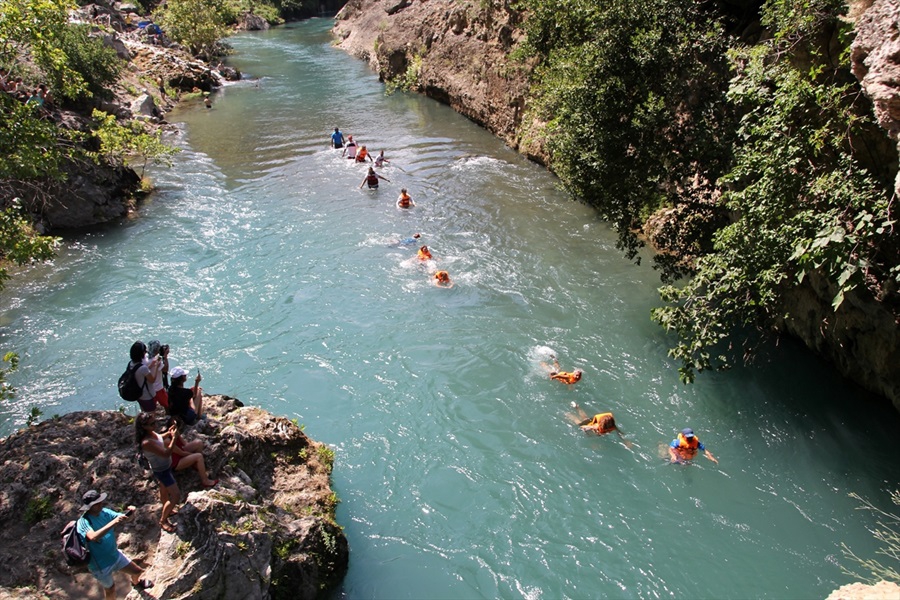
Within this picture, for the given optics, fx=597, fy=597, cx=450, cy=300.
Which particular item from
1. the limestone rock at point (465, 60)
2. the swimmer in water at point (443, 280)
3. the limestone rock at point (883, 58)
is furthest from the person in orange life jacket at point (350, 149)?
the limestone rock at point (883, 58)

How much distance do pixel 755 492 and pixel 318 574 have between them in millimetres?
7619

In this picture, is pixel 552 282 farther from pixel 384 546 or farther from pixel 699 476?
pixel 384 546

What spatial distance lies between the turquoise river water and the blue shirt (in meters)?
3.36

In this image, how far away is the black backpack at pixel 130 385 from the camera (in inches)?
341

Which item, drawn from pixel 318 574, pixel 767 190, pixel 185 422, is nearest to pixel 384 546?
pixel 318 574

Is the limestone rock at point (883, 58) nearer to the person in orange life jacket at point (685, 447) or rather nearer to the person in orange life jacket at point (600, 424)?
the person in orange life jacket at point (685, 447)

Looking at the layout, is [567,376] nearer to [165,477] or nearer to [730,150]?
[730,150]

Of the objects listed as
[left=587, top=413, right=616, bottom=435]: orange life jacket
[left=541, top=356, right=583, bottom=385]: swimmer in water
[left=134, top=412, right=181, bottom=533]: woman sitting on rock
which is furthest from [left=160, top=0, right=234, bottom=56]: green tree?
[left=134, top=412, right=181, bottom=533]: woman sitting on rock

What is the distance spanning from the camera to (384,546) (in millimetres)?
9594

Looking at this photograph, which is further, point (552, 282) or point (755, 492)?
point (552, 282)

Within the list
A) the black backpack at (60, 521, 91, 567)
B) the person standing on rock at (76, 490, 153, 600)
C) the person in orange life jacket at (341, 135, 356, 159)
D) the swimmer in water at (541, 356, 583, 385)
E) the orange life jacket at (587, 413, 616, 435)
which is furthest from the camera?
the person in orange life jacket at (341, 135, 356, 159)

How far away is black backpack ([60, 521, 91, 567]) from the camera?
662cm

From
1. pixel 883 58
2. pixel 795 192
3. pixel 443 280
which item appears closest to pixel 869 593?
pixel 795 192

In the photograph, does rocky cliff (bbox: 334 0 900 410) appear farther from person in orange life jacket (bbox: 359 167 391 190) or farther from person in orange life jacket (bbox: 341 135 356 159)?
person in orange life jacket (bbox: 341 135 356 159)
